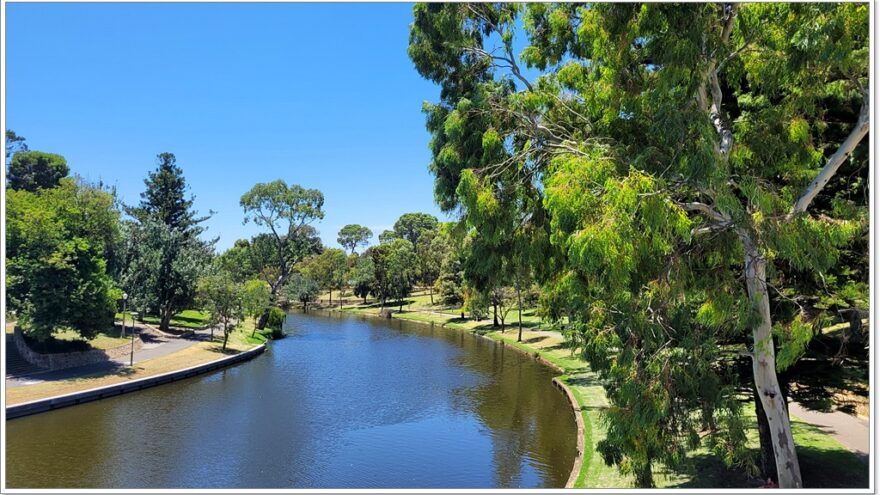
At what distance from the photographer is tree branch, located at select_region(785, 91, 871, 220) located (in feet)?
24.9

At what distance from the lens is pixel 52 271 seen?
1016 inches

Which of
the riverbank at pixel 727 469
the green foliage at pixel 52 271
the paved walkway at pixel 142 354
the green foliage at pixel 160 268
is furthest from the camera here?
the green foliage at pixel 160 268

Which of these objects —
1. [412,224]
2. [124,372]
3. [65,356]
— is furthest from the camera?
[412,224]

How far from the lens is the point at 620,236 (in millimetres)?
6688

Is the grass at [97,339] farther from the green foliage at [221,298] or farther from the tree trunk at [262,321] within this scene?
the tree trunk at [262,321]

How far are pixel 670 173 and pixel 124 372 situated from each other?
28199 millimetres

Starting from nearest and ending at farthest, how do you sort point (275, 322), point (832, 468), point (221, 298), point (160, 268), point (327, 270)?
1. point (832, 468)
2. point (221, 298)
3. point (160, 268)
4. point (275, 322)
5. point (327, 270)

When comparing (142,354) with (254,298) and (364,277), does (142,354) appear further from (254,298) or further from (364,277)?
(364,277)

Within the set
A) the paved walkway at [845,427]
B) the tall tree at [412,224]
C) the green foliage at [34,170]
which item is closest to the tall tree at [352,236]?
the tall tree at [412,224]

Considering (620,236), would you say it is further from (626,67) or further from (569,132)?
(569,132)

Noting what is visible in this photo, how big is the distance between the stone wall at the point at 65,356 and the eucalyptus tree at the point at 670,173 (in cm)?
2565

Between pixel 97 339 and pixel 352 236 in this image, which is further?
pixel 352 236

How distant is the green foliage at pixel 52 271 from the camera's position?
25312 mm

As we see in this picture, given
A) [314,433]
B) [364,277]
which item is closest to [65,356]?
[314,433]
